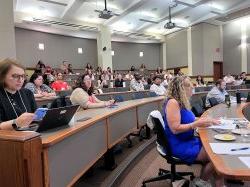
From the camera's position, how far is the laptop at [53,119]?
163cm

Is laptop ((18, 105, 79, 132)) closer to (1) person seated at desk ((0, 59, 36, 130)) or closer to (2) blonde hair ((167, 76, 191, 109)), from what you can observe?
(1) person seated at desk ((0, 59, 36, 130))

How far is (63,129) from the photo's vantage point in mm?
1814

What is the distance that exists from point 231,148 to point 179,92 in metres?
0.83

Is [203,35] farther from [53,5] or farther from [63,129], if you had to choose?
[63,129]

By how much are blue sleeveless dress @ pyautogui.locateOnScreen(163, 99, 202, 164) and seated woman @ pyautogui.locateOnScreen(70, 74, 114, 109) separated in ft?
4.26

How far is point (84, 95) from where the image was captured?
10.6 ft

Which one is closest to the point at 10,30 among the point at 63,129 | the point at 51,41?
the point at 63,129

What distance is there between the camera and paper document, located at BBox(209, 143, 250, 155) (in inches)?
57.9

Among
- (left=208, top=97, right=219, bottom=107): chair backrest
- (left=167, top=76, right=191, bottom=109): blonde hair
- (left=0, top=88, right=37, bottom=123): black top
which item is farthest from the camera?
(left=208, top=97, right=219, bottom=107): chair backrest

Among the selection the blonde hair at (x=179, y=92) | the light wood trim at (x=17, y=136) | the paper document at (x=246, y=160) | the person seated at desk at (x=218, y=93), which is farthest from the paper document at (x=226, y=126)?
the person seated at desk at (x=218, y=93)

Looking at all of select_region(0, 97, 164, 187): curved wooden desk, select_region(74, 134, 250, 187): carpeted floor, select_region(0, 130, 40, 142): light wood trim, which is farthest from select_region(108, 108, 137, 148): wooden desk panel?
select_region(0, 130, 40, 142): light wood trim

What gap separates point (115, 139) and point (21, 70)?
5.09 ft

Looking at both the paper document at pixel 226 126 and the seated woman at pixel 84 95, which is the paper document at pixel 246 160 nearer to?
the paper document at pixel 226 126

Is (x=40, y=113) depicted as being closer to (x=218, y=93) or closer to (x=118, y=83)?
(x=218, y=93)
